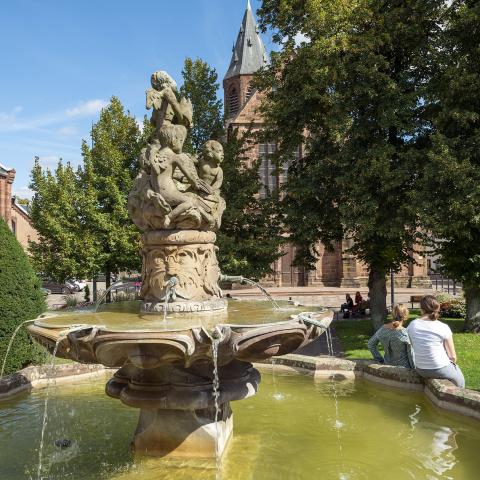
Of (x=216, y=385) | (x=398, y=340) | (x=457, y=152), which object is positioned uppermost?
(x=457, y=152)

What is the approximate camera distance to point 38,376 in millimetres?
8922

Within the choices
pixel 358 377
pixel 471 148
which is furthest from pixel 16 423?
pixel 471 148

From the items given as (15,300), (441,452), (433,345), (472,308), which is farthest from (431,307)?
(472,308)

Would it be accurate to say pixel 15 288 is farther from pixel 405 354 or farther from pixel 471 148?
→ pixel 471 148

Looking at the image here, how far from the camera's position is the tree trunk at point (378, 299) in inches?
619

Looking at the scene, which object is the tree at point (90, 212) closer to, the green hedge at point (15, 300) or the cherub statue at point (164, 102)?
the green hedge at point (15, 300)

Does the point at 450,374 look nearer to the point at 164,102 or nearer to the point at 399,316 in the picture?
the point at 399,316

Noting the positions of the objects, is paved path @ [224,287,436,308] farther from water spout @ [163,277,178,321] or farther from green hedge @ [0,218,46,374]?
water spout @ [163,277,178,321]

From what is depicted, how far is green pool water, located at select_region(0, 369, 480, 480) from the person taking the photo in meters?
5.39

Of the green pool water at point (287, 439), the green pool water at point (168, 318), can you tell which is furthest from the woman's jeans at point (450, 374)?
the green pool water at point (168, 318)

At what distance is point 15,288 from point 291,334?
662cm

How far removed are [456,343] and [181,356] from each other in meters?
10.0

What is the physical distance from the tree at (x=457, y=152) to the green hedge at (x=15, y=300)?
9.01 m

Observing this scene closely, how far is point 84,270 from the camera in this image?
17.7 meters
